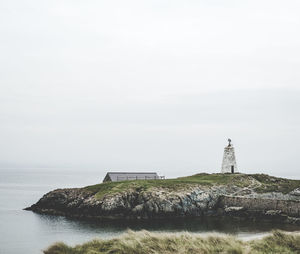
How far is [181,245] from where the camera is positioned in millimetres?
19281

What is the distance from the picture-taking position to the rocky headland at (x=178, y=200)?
50.7 m

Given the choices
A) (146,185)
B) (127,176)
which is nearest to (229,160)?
(127,176)

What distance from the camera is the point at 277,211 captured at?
49625 mm

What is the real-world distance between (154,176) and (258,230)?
32.5 m

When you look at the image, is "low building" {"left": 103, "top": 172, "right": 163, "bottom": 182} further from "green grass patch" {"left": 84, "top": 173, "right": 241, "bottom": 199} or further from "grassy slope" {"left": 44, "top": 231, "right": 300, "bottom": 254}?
"grassy slope" {"left": 44, "top": 231, "right": 300, "bottom": 254}

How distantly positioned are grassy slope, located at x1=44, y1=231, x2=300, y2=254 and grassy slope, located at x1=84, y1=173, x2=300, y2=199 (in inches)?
1280

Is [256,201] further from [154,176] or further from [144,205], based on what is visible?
[154,176]

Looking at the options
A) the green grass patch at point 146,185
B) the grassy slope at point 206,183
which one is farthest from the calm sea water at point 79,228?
the grassy slope at point 206,183

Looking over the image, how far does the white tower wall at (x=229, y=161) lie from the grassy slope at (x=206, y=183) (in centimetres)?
353

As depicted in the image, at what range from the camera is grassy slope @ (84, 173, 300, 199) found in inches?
2187

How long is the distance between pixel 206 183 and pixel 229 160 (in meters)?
12.1


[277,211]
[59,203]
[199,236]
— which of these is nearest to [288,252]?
[199,236]

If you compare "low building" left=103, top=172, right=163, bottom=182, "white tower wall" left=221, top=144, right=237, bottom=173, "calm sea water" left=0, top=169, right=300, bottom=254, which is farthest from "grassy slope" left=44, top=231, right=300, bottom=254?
"white tower wall" left=221, top=144, right=237, bottom=173

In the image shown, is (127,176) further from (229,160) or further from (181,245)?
(181,245)
